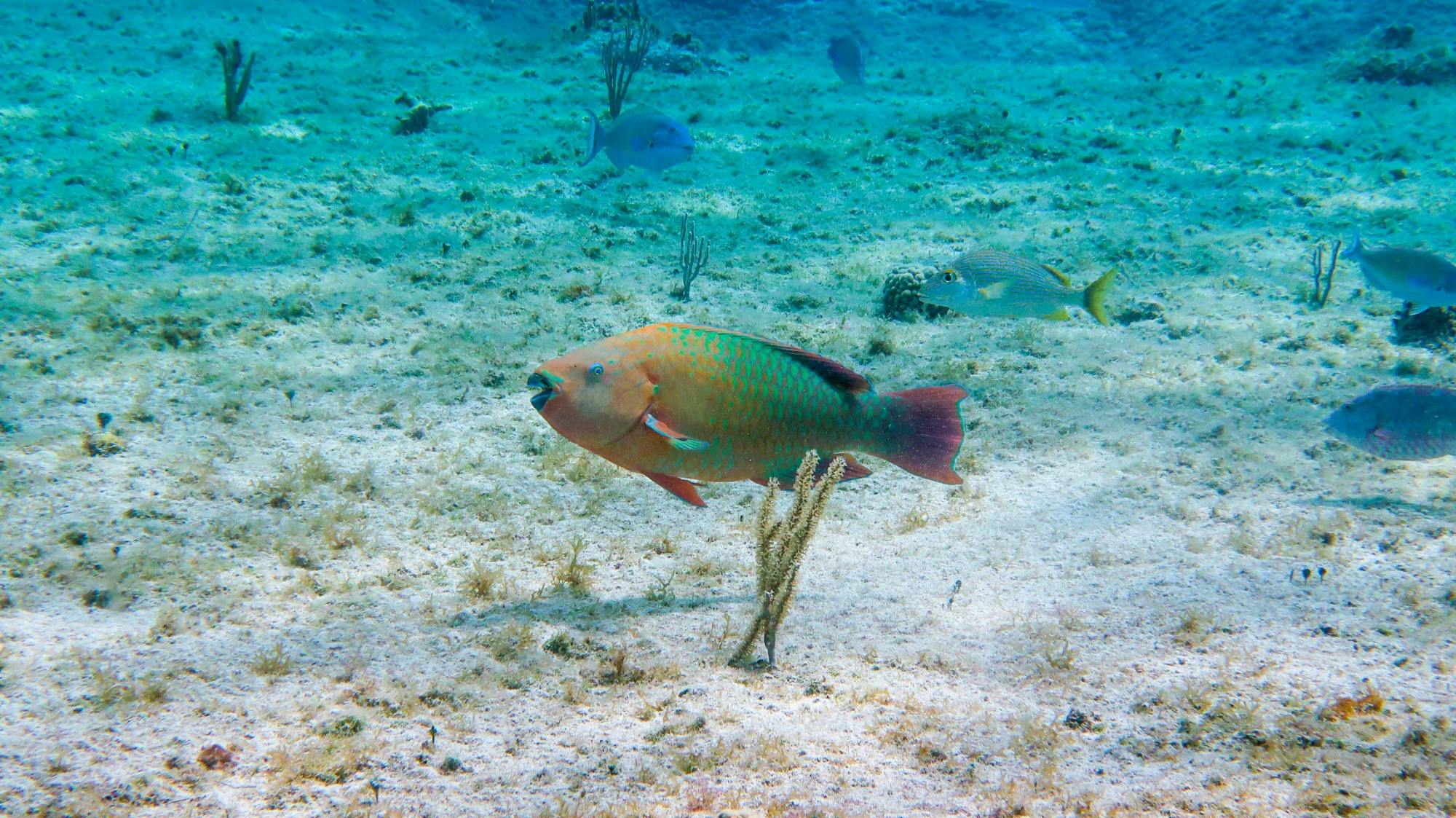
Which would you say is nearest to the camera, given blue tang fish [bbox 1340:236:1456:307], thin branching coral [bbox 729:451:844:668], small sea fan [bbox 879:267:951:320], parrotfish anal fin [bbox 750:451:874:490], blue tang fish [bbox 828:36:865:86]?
thin branching coral [bbox 729:451:844:668]

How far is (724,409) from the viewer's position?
2.64m

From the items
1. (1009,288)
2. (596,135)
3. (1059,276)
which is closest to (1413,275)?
(1059,276)

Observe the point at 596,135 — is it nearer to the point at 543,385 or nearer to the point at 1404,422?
the point at 543,385

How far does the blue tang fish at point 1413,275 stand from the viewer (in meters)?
5.19

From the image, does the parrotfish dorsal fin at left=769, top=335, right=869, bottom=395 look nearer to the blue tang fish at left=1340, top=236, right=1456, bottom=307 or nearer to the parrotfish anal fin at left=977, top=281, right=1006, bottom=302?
the parrotfish anal fin at left=977, top=281, right=1006, bottom=302

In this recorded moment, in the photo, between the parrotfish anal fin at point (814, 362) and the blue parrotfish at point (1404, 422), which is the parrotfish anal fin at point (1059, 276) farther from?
the parrotfish anal fin at point (814, 362)

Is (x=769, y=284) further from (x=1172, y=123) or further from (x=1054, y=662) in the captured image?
(x=1172, y=123)

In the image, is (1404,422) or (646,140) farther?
(646,140)

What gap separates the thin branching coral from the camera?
104 inches

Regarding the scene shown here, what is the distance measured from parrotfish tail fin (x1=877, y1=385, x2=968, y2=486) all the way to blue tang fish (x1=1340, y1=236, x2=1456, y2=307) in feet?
16.6

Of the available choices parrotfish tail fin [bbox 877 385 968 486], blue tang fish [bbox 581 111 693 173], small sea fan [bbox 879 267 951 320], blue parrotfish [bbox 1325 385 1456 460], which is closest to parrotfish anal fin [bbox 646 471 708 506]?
parrotfish tail fin [bbox 877 385 968 486]

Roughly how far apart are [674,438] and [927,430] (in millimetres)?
1050

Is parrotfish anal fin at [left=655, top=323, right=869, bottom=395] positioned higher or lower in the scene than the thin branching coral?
higher

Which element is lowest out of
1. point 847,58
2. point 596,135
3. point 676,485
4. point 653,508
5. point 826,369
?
point 653,508
